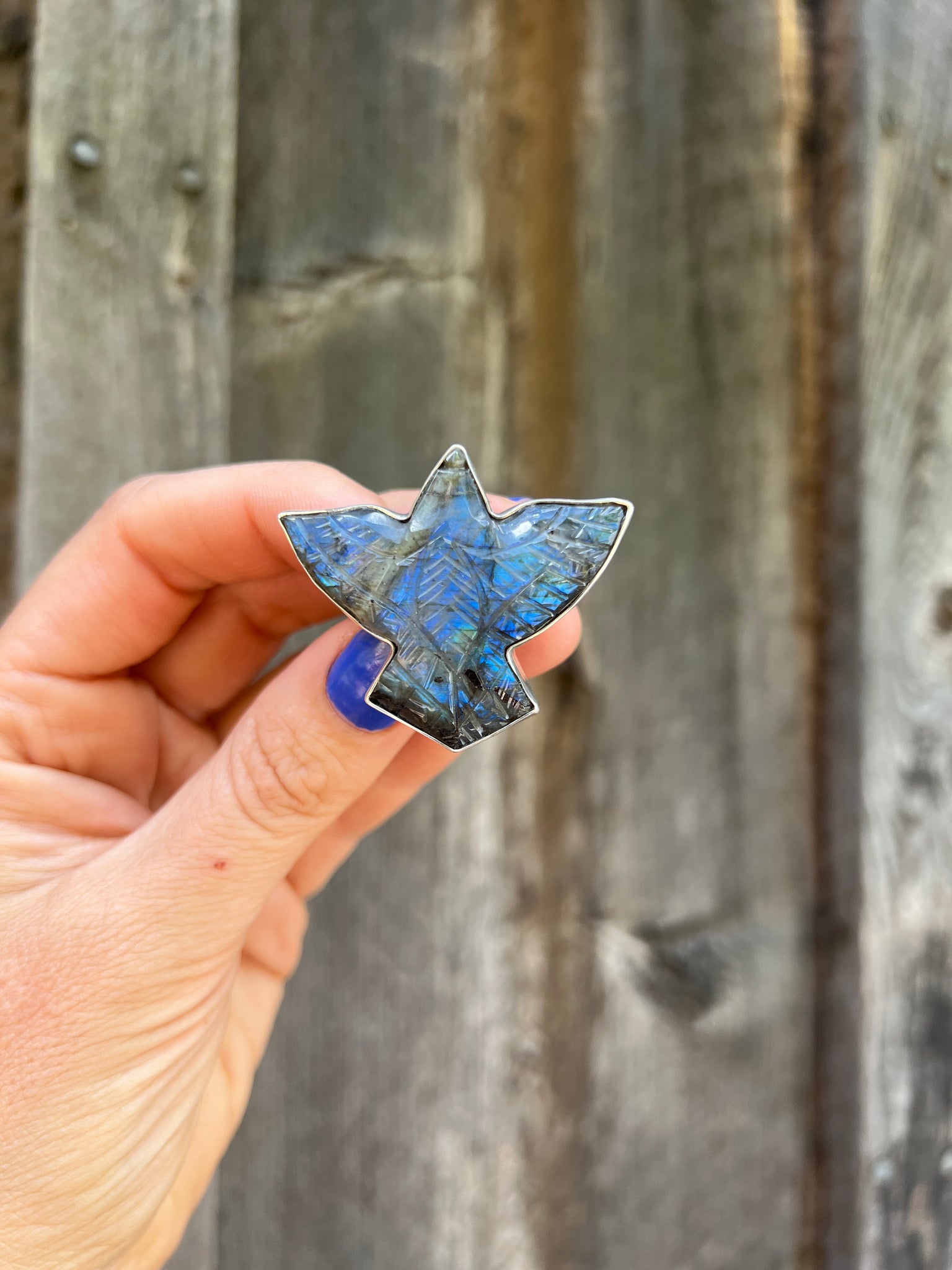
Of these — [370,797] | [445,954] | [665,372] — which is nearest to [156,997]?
[370,797]

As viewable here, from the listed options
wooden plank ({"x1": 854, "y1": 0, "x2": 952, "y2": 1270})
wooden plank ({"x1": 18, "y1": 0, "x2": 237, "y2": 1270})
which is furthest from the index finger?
wooden plank ({"x1": 854, "y1": 0, "x2": 952, "y2": 1270})

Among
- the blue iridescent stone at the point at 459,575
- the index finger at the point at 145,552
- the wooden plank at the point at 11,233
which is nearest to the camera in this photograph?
the blue iridescent stone at the point at 459,575

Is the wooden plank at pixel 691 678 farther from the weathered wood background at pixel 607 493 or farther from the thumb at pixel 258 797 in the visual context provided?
the thumb at pixel 258 797

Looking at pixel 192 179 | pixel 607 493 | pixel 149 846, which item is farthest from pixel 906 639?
pixel 192 179

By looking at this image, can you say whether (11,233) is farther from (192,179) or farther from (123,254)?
(192,179)

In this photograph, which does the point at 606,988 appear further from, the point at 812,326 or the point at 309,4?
the point at 309,4

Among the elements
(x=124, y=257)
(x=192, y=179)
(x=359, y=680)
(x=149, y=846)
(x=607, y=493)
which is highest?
(x=192, y=179)


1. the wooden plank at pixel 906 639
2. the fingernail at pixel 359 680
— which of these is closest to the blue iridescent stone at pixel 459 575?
the fingernail at pixel 359 680
